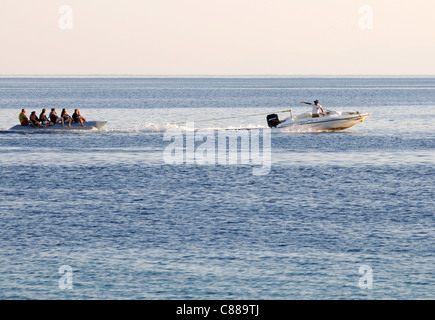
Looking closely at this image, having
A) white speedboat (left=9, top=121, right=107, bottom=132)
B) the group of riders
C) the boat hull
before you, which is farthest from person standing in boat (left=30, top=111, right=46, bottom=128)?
the boat hull

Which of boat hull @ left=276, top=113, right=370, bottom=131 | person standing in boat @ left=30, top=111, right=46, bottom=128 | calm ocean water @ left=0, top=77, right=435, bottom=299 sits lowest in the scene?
calm ocean water @ left=0, top=77, right=435, bottom=299

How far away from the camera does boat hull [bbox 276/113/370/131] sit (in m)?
63.8

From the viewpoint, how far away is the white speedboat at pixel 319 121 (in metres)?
63.8

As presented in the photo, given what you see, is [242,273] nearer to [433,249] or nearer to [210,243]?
[210,243]

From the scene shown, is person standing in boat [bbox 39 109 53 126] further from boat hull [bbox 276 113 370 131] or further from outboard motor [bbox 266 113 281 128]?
boat hull [bbox 276 113 370 131]

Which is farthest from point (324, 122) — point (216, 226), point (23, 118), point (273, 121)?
point (216, 226)

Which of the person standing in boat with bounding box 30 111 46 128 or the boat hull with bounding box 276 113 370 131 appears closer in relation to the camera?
the person standing in boat with bounding box 30 111 46 128

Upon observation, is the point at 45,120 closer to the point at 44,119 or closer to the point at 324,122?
the point at 44,119

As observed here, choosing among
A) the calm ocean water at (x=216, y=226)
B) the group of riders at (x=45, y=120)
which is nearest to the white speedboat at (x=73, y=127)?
the group of riders at (x=45, y=120)

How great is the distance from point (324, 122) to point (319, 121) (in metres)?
0.49

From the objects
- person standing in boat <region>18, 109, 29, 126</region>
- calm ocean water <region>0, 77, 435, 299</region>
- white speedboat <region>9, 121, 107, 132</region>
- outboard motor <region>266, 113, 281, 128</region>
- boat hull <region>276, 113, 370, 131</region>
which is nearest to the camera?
calm ocean water <region>0, 77, 435, 299</region>

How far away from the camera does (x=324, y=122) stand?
63844 mm

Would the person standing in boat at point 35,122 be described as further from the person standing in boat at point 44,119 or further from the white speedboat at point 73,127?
the white speedboat at point 73,127

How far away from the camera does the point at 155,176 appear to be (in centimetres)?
4288
